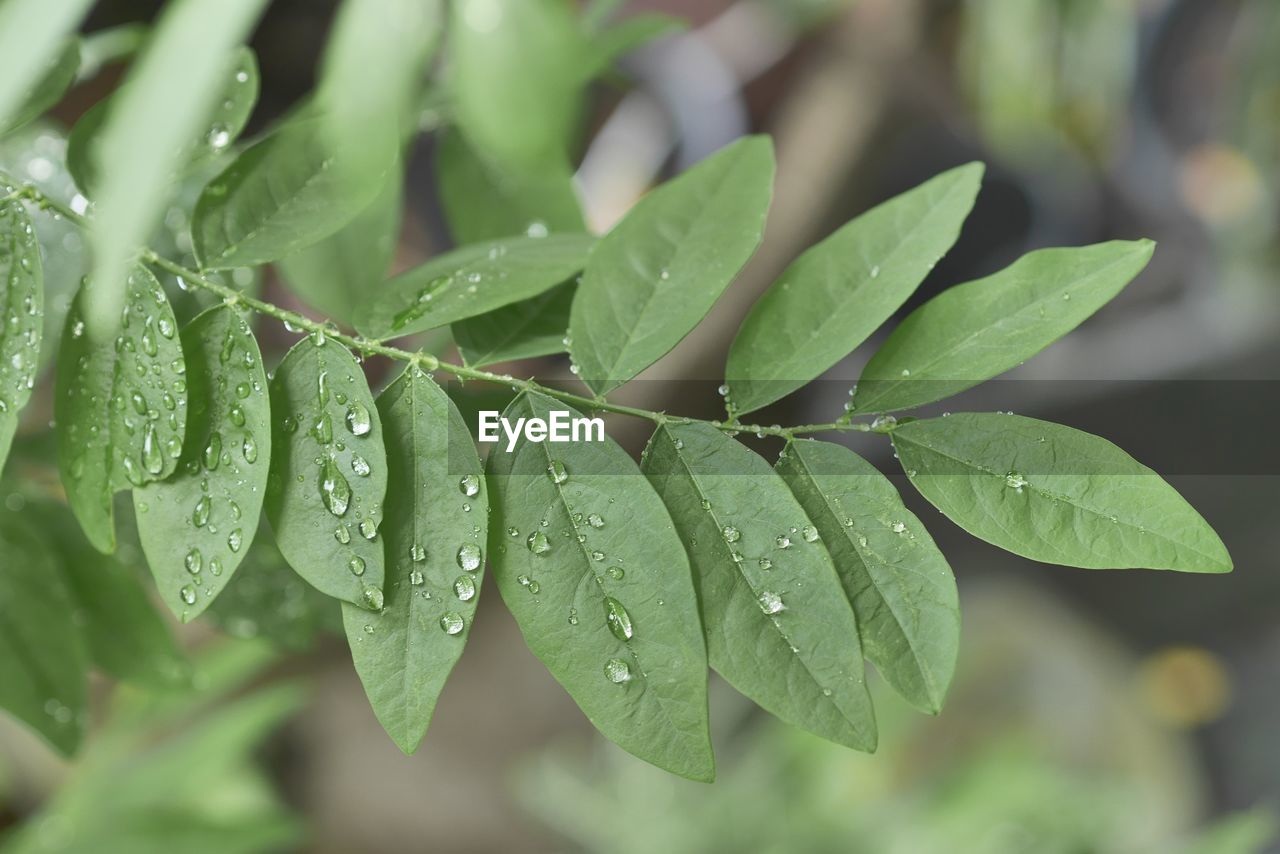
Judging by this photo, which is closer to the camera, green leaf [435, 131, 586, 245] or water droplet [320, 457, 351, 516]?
water droplet [320, 457, 351, 516]

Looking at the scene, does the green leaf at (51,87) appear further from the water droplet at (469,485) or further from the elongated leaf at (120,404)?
the water droplet at (469,485)

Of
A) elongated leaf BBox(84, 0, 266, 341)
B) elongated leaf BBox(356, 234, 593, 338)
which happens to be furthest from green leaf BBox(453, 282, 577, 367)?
elongated leaf BBox(84, 0, 266, 341)

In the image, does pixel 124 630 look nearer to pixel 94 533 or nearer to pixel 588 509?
pixel 94 533

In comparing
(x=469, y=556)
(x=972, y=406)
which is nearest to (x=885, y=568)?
(x=469, y=556)

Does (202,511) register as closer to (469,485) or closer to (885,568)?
(469,485)

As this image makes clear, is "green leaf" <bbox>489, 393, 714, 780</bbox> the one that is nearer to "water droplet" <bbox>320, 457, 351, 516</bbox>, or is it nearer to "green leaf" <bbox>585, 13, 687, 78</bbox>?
"water droplet" <bbox>320, 457, 351, 516</bbox>

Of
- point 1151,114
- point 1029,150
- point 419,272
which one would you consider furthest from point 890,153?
point 419,272
